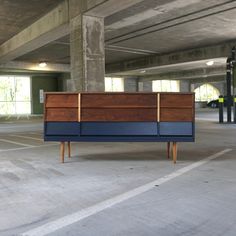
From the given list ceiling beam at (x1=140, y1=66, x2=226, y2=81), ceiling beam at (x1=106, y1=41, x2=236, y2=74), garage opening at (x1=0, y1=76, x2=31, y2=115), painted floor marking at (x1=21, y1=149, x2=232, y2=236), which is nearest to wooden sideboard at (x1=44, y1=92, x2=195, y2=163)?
painted floor marking at (x1=21, y1=149, x2=232, y2=236)

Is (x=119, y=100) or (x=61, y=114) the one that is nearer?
(x=119, y=100)

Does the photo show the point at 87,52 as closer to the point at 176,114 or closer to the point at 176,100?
the point at 176,100

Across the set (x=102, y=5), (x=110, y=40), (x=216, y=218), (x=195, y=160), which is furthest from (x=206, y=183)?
(x=110, y=40)

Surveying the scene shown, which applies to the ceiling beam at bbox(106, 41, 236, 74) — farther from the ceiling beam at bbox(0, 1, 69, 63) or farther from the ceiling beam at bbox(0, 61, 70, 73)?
the ceiling beam at bbox(0, 1, 69, 63)

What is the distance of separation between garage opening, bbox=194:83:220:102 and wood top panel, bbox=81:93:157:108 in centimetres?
4634

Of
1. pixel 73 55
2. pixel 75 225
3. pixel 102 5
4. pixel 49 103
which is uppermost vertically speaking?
pixel 102 5

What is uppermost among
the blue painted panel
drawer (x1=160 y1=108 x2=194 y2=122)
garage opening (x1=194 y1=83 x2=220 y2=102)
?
garage opening (x1=194 y1=83 x2=220 y2=102)

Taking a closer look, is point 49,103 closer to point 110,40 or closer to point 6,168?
point 6,168

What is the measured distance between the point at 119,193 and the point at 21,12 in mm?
10755

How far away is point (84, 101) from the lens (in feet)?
24.9

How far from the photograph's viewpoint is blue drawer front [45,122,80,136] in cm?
758

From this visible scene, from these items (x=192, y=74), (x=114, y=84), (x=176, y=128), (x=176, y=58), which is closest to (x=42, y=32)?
(x=176, y=128)

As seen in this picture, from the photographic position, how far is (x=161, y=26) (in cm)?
1556

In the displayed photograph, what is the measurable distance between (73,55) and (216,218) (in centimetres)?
923
